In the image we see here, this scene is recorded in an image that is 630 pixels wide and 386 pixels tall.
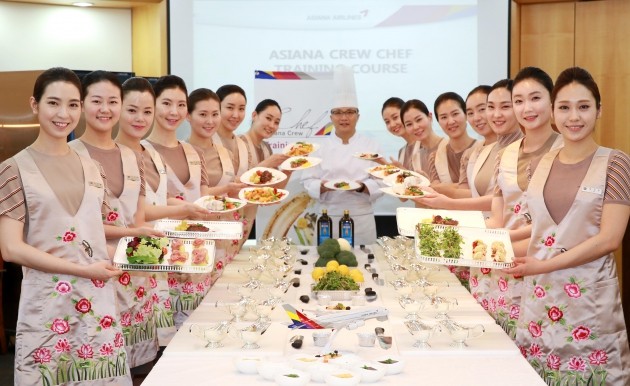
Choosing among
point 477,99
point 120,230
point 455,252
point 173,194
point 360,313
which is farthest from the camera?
point 477,99

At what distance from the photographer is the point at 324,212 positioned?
19.8 ft

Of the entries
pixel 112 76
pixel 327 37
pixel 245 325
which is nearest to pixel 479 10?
pixel 327 37

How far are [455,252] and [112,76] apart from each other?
1756mm

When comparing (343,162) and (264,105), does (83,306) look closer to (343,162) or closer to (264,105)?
(264,105)

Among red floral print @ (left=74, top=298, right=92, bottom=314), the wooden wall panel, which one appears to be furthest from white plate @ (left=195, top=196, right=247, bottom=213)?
the wooden wall panel

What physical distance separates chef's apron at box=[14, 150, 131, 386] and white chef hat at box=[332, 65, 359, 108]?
13.2 ft

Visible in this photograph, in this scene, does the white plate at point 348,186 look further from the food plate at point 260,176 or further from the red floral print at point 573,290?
the red floral print at point 573,290

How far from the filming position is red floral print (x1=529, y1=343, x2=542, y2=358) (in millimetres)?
3555

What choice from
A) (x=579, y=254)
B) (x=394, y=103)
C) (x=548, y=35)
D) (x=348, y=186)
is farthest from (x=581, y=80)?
Result: (x=548, y=35)

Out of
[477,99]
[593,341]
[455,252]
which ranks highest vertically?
[477,99]

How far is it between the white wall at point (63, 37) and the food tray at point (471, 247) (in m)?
4.84

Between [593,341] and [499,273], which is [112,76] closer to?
[499,273]

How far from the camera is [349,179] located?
7359 mm

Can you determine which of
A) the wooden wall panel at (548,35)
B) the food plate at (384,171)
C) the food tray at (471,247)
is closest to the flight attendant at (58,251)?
the food tray at (471,247)
